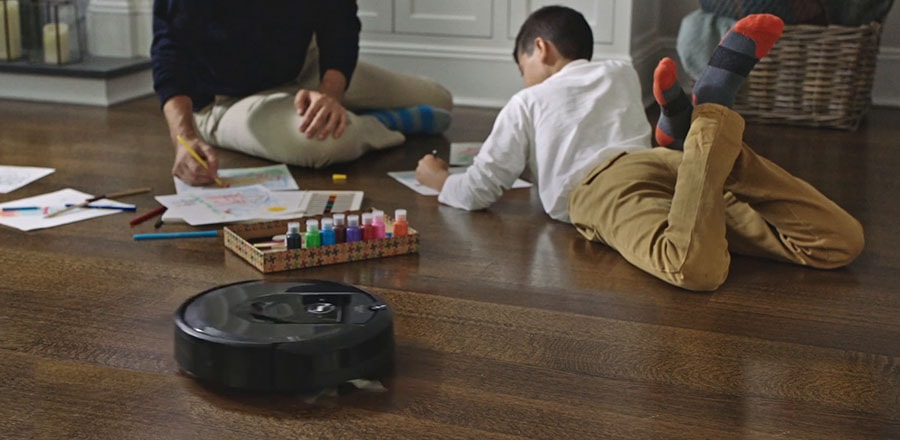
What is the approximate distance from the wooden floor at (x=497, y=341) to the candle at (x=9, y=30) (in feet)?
4.28

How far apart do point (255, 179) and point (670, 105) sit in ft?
3.39

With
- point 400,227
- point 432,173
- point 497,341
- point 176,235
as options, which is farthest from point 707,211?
point 176,235

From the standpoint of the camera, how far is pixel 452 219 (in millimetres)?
2270

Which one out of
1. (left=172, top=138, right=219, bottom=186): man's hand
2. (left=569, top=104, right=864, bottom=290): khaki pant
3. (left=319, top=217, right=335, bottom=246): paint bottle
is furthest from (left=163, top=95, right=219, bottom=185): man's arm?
(left=569, top=104, right=864, bottom=290): khaki pant

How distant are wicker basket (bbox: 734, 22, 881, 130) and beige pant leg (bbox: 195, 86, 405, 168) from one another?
1.18m

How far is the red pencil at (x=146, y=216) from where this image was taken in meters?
2.20

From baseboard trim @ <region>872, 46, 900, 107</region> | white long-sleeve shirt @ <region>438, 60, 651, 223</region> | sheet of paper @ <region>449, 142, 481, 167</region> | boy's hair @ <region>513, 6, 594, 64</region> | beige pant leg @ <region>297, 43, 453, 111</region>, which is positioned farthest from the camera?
baseboard trim @ <region>872, 46, 900, 107</region>

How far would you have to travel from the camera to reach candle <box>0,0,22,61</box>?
357 centimetres

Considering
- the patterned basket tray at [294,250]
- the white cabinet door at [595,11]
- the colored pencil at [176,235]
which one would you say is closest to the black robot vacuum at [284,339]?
the patterned basket tray at [294,250]

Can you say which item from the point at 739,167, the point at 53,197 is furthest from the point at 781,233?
the point at 53,197

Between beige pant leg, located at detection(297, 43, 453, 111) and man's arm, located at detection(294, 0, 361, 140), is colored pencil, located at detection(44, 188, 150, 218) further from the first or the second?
beige pant leg, located at detection(297, 43, 453, 111)

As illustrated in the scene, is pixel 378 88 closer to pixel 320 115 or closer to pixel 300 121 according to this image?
pixel 300 121

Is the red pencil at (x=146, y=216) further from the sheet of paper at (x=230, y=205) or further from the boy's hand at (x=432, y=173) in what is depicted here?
the boy's hand at (x=432, y=173)

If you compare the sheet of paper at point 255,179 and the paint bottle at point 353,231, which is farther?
the sheet of paper at point 255,179
